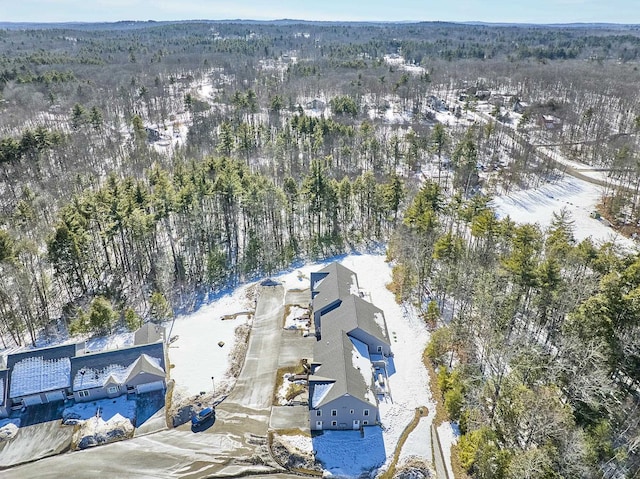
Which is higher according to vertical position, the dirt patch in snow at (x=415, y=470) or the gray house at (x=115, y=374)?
the gray house at (x=115, y=374)

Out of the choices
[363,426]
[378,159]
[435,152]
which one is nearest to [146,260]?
[363,426]

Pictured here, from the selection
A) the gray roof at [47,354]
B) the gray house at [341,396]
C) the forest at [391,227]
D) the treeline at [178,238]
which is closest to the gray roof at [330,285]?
the forest at [391,227]

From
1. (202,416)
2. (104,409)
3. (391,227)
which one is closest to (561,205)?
(391,227)

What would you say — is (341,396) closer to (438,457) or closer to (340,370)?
(340,370)

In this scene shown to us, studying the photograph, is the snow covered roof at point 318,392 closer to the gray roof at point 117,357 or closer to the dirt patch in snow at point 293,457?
the dirt patch in snow at point 293,457

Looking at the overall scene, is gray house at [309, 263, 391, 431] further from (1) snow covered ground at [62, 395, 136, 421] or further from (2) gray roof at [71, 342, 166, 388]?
(1) snow covered ground at [62, 395, 136, 421]

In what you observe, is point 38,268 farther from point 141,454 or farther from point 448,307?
point 448,307
